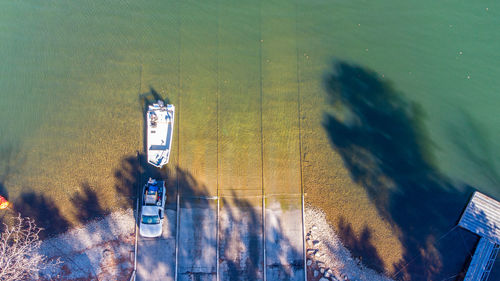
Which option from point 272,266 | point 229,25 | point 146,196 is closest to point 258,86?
point 229,25

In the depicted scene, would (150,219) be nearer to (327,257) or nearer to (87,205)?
(87,205)

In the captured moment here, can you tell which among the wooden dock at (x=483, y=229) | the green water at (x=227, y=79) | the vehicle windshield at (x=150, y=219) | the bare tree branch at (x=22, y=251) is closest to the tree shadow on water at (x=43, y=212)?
the bare tree branch at (x=22, y=251)

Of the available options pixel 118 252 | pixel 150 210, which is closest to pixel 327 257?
pixel 150 210

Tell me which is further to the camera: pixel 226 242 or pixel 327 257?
pixel 327 257

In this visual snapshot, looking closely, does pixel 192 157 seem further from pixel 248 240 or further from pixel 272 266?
pixel 272 266

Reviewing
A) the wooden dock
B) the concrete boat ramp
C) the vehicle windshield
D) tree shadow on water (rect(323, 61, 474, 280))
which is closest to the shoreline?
the concrete boat ramp

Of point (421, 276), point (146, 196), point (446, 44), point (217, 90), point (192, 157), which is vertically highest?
point (446, 44)

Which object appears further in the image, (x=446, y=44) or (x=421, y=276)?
(x=446, y=44)

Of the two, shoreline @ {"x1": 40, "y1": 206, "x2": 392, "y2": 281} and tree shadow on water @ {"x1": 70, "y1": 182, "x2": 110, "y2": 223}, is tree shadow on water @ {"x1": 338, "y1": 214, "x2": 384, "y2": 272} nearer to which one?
shoreline @ {"x1": 40, "y1": 206, "x2": 392, "y2": 281}
